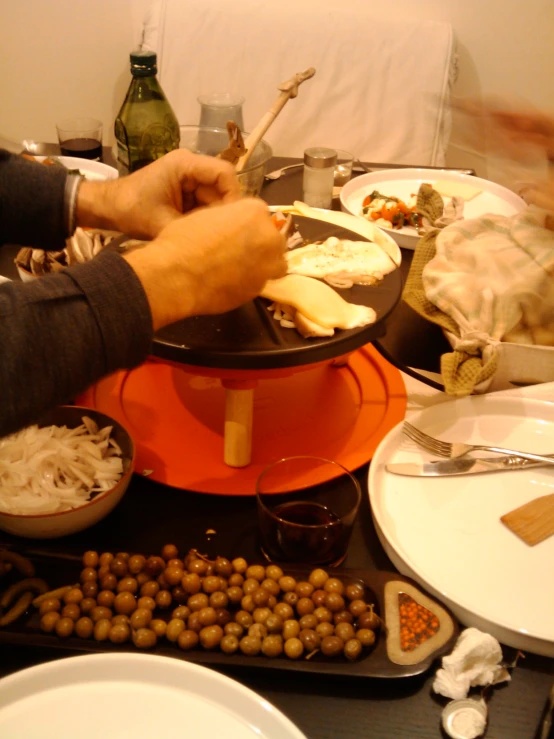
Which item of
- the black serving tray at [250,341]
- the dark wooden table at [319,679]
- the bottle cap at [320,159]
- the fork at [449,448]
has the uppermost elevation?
the bottle cap at [320,159]

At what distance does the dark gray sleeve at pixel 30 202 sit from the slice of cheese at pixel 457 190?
3.31ft

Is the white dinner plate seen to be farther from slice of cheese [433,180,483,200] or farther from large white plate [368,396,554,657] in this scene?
large white plate [368,396,554,657]

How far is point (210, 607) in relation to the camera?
0.65 meters

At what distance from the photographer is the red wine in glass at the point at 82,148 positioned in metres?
1.57

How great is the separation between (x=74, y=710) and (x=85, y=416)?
37cm

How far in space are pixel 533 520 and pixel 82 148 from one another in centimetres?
139

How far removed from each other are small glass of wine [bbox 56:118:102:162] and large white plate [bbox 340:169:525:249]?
66 centimetres

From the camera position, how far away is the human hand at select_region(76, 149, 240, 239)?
0.88 metres

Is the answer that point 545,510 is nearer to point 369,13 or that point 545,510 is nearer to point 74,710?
point 74,710

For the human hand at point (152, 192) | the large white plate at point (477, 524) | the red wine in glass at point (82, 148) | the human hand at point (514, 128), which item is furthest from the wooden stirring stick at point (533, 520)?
the red wine in glass at point (82, 148)

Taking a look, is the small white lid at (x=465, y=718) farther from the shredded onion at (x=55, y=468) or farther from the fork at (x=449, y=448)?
the shredded onion at (x=55, y=468)

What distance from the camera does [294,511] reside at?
764 millimetres

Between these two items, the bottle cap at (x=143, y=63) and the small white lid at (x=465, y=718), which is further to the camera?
the bottle cap at (x=143, y=63)

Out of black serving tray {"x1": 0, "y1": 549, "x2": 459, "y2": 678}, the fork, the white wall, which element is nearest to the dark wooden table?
black serving tray {"x1": 0, "y1": 549, "x2": 459, "y2": 678}
